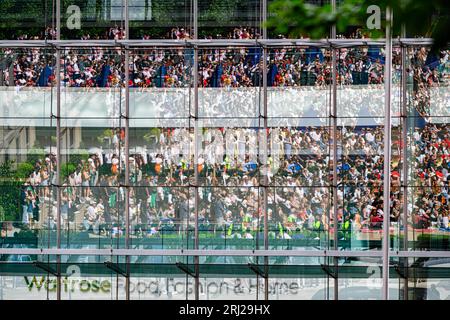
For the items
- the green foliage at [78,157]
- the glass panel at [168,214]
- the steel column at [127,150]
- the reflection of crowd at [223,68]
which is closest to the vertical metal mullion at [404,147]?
the reflection of crowd at [223,68]

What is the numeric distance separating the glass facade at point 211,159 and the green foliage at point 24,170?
0.02m

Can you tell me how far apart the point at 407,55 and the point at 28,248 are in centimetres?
690

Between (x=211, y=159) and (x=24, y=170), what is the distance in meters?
3.05

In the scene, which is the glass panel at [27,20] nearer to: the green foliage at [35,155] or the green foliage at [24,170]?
the green foliage at [35,155]

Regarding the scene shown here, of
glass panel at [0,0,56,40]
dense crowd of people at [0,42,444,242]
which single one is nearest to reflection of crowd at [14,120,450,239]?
dense crowd of people at [0,42,444,242]

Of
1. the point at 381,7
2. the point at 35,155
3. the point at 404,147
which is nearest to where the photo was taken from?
the point at 381,7

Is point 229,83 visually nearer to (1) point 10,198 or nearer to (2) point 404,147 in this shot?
(2) point 404,147

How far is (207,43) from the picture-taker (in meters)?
18.2

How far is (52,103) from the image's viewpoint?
1842 centimetres

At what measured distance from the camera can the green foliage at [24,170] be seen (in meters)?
18.4

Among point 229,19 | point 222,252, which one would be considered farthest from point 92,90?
point 222,252

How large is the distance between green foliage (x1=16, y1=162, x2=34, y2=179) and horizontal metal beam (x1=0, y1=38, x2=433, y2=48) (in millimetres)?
1930
